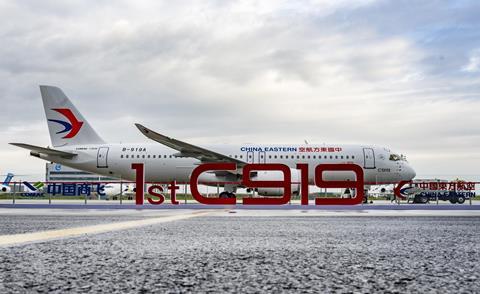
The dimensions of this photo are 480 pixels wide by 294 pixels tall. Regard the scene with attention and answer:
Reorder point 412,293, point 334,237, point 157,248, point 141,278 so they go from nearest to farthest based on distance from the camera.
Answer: point 412,293
point 141,278
point 157,248
point 334,237

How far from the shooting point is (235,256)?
14.0 ft

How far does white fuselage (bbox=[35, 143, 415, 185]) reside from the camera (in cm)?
2852

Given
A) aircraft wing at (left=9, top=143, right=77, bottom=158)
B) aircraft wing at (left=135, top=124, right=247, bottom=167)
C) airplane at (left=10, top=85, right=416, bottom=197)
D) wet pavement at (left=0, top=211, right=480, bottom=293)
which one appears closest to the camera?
wet pavement at (left=0, top=211, right=480, bottom=293)

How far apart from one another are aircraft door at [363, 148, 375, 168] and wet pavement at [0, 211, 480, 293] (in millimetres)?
23121

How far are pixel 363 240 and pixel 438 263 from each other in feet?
6.93

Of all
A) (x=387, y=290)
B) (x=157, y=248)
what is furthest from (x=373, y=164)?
(x=387, y=290)

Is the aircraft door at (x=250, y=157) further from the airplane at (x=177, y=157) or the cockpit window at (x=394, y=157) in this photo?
the cockpit window at (x=394, y=157)

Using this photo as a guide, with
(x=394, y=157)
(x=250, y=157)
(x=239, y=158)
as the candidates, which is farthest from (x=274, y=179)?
(x=394, y=157)

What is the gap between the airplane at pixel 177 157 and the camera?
90.5ft

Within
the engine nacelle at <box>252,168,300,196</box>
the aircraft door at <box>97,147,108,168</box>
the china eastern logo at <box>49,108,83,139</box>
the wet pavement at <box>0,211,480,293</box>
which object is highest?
the china eastern logo at <box>49,108,83,139</box>

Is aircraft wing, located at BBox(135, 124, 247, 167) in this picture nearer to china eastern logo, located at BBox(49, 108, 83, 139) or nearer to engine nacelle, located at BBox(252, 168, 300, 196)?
engine nacelle, located at BBox(252, 168, 300, 196)

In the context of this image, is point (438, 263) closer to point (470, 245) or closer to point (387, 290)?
point (387, 290)

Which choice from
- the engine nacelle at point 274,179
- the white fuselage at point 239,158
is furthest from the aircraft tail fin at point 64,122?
the engine nacelle at point 274,179

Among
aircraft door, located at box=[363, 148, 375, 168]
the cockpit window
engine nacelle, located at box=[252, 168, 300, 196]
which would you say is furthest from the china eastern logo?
the cockpit window
